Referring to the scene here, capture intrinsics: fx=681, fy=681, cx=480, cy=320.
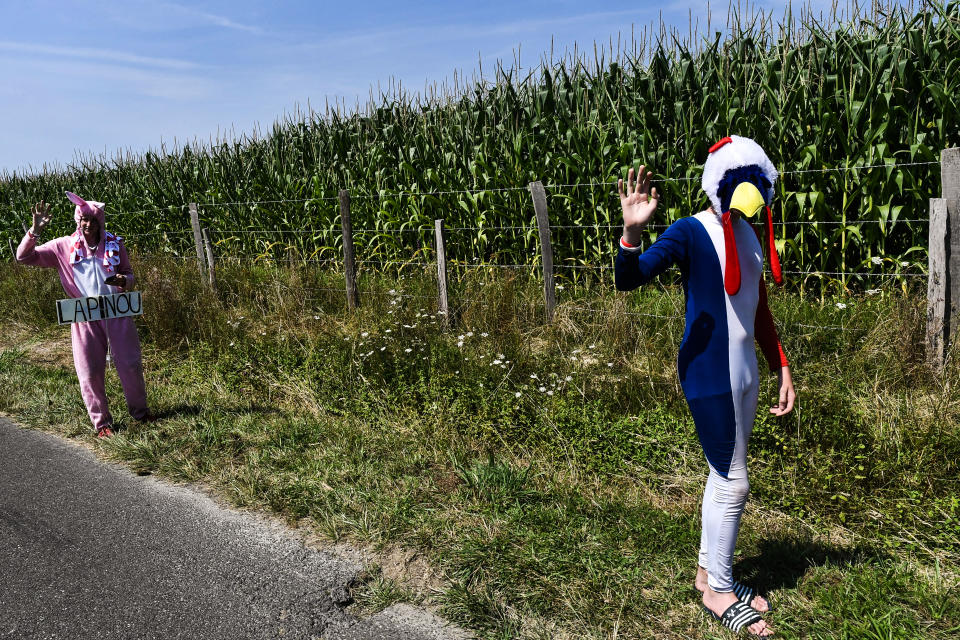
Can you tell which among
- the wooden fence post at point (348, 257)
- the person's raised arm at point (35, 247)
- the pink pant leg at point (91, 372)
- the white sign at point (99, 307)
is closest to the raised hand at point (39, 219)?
the person's raised arm at point (35, 247)

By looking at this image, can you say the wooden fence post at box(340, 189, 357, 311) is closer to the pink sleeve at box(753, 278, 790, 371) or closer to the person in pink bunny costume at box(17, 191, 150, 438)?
the person in pink bunny costume at box(17, 191, 150, 438)

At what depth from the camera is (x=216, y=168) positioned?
14844mm

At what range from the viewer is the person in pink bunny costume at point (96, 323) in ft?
18.9

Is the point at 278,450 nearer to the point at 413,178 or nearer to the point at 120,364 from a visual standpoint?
the point at 120,364

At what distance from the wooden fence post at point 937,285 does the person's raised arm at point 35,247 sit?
21.7 ft

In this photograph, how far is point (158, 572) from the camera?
3607 mm

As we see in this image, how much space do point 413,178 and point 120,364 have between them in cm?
559

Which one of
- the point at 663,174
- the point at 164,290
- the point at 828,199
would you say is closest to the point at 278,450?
the point at 164,290

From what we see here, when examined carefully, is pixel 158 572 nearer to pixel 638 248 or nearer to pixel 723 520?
pixel 723 520

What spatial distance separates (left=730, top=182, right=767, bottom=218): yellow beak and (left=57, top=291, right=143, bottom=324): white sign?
5.00 metres

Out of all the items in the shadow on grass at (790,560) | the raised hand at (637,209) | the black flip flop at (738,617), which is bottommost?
the shadow on grass at (790,560)

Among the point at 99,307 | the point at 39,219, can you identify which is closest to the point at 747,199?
the point at 99,307

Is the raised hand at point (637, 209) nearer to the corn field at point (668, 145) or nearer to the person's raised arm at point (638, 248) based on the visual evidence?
the person's raised arm at point (638, 248)

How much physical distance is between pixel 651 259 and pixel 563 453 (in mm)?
2189
